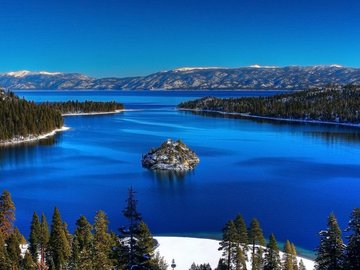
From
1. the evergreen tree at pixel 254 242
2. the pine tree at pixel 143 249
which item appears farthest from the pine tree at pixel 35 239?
the pine tree at pixel 143 249

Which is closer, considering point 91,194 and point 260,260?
point 260,260

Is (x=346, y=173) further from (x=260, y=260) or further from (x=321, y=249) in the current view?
(x=321, y=249)

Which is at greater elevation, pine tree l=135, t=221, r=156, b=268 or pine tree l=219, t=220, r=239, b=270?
pine tree l=135, t=221, r=156, b=268

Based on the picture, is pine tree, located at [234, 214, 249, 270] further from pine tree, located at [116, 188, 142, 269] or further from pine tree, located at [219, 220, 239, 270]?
pine tree, located at [116, 188, 142, 269]

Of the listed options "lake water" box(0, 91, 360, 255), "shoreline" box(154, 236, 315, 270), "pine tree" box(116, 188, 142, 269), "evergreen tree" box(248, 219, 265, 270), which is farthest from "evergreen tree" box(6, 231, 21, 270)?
"evergreen tree" box(248, 219, 265, 270)

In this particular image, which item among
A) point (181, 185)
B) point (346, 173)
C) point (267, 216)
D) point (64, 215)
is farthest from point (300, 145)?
point (64, 215)

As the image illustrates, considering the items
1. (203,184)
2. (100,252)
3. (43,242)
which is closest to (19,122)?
(203,184)
